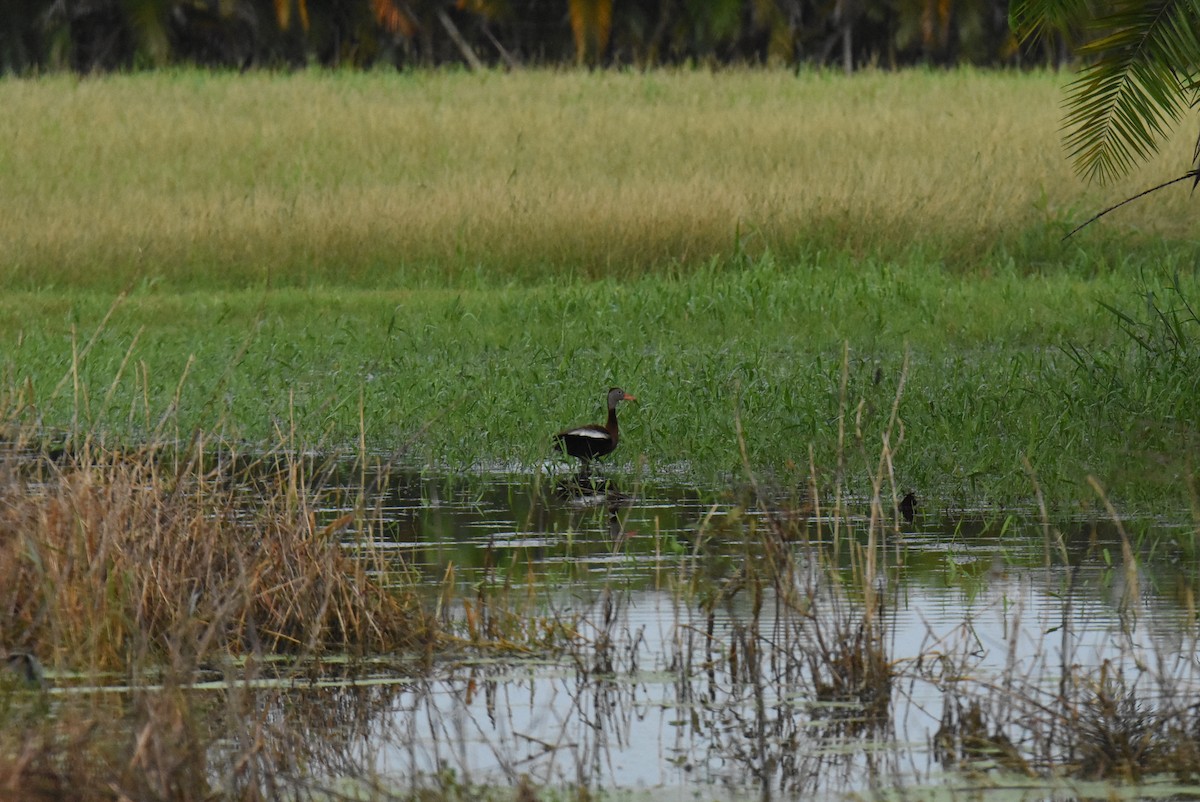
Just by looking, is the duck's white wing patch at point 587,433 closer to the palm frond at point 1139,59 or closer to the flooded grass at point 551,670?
the flooded grass at point 551,670

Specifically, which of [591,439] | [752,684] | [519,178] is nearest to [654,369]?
[591,439]

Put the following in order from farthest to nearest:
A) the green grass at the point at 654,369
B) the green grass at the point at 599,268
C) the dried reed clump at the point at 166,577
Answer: the green grass at the point at 599,268 → the green grass at the point at 654,369 → the dried reed clump at the point at 166,577

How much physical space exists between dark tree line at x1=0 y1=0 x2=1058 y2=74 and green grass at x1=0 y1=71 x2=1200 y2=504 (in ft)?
30.8

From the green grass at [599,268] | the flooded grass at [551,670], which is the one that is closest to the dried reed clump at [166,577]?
the flooded grass at [551,670]

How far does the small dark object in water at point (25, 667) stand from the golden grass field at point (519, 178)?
45.0ft

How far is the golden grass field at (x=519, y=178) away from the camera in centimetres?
2116

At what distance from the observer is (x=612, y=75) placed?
104 feet

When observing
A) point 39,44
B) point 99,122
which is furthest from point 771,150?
point 39,44

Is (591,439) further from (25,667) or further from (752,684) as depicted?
(25,667)

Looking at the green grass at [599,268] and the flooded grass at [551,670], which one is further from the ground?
the green grass at [599,268]

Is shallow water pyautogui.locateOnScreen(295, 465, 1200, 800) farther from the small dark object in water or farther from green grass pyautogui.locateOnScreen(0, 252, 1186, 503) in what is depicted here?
the small dark object in water

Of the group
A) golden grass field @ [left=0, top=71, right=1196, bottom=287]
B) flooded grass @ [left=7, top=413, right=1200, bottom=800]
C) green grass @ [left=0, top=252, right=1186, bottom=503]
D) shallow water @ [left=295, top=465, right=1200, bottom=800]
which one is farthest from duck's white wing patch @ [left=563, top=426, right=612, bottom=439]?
golden grass field @ [left=0, top=71, right=1196, bottom=287]

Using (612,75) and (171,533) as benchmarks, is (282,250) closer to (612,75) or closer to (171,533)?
(612,75)

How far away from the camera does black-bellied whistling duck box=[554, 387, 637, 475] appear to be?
1072 cm
